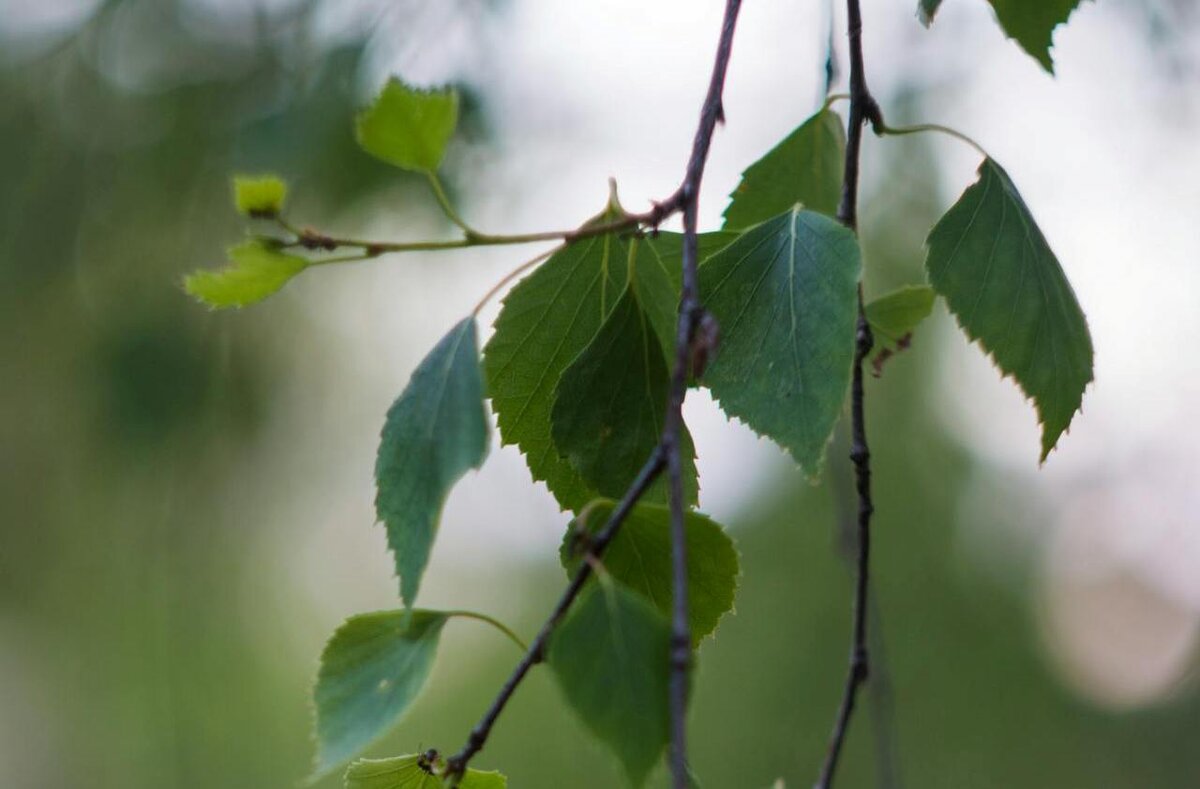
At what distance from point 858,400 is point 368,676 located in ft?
1.20

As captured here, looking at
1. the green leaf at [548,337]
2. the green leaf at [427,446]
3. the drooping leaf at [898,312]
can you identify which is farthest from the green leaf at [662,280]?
the drooping leaf at [898,312]

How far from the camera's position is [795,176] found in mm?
714

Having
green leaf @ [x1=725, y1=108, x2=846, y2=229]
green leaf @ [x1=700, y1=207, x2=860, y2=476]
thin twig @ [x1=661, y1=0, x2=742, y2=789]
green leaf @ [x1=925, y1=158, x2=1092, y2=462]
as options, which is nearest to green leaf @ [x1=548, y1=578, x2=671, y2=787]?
thin twig @ [x1=661, y1=0, x2=742, y2=789]

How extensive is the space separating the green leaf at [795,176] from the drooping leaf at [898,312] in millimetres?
69

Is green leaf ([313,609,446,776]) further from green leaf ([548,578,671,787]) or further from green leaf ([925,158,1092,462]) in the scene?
green leaf ([925,158,1092,462])

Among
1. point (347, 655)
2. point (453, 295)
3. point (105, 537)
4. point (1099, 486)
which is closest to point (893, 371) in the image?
point (1099, 486)

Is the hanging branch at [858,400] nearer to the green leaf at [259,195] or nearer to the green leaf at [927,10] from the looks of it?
the green leaf at [927,10]

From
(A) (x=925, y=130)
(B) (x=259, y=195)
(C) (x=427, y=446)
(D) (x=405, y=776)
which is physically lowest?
(D) (x=405, y=776)

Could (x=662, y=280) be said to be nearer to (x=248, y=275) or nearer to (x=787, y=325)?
(x=787, y=325)

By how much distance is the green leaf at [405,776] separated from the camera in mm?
508

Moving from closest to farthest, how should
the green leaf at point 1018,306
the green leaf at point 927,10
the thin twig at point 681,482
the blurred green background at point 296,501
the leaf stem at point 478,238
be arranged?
the thin twig at point 681,482, the leaf stem at point 478,238, the green leaf at point 1018,306, the green leaf at point 927,10, the blurred green background at point 296,501

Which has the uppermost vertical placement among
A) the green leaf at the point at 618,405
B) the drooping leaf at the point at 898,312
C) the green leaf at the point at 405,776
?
the drooping leaf at the point at 898,312

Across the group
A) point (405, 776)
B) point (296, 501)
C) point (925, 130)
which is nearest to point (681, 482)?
point (405, 776)

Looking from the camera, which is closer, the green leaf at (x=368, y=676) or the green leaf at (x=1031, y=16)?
the green leaf at (x=368, y=676)
